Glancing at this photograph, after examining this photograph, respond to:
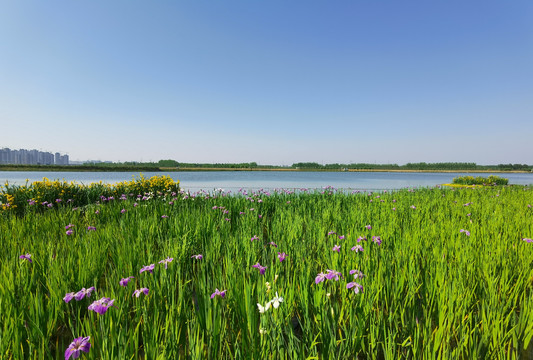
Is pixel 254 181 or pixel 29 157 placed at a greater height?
pixel 29 157

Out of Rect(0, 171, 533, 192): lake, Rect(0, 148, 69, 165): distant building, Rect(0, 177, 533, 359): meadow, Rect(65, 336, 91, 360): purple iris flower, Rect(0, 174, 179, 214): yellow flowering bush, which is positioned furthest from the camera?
Rect(0, 148, 69, 165): distant building

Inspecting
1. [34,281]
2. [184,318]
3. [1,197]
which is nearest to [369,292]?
[184,318]

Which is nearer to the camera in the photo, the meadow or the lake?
the meadow

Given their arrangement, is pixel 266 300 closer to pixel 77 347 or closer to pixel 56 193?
pixel 77 347

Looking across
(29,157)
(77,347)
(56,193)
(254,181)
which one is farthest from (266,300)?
(29,157)

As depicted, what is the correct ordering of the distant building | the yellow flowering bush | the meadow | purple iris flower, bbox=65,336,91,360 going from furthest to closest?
the distant building → the yellow flowering bush → the meadow → purple iris flower, bbox=65,336,91,360

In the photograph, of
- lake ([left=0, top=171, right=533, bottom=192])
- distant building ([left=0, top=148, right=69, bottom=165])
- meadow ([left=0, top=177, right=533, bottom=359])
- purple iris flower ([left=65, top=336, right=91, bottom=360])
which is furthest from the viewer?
distant building ([left=0, top=148, right=69, bottom=165])

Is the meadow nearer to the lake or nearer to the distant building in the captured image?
the lake

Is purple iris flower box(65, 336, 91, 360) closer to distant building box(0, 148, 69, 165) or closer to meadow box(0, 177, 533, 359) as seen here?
meadow box(0, 177, 533, 359)

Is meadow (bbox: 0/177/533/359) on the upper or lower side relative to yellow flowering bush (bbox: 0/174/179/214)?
lower

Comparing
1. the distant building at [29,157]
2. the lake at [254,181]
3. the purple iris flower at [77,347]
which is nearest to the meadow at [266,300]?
the purple iris flower at [77,347]

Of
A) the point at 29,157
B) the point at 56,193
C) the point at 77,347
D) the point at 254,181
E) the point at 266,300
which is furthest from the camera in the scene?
the point at 29,157

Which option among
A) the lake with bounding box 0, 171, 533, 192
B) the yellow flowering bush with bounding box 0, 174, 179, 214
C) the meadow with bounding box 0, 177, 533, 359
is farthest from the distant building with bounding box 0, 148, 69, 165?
the meadow with bounding box 0, 177, 533, 359

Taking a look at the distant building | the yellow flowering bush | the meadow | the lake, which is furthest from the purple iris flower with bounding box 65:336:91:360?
the distant building
